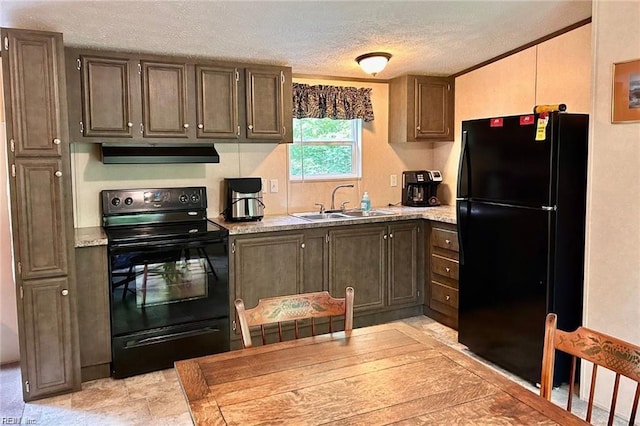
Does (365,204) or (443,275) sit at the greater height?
(365,204)

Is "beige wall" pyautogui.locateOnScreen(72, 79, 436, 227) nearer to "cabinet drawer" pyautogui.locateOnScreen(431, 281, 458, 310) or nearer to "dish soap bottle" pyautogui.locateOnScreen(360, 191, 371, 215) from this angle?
"dish soap bottle" pyautogui.locateOnScreen(360, 191, 371, 215)

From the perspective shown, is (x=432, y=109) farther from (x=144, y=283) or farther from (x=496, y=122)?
(x=144, y=283)

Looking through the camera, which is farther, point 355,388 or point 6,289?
point 6,289

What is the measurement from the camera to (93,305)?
3.05m

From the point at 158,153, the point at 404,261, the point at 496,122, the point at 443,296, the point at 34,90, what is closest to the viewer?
the point at 34,90

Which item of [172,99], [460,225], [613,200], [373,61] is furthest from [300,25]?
[613,200]

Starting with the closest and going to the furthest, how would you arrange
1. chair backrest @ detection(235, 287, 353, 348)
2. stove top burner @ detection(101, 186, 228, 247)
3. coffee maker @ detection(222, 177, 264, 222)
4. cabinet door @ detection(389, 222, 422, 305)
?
chair backrest @ detection(235, 287, 353, 348)
stove top burner @ detection(101, 186, 228, 247)
coffee maker @ detection(222, 177, 264, 222)
cabinet door @ detection(389, 222, 422, 305)

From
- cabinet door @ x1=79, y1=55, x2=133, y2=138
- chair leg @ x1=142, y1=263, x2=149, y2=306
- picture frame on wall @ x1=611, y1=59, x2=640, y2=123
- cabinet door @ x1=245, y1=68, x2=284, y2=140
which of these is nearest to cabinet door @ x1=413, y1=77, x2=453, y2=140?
cabinet door @ x1=245, y1=68, x2=284, y2=140

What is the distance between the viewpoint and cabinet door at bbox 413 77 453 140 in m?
4.44

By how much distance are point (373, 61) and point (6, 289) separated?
3.04m

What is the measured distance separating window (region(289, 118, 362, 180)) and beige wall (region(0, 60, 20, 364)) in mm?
2116

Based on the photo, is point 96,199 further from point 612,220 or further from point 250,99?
point 612,220

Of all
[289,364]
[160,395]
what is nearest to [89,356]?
[160,395]

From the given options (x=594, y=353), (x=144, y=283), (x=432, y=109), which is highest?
(x=432, y=109)
